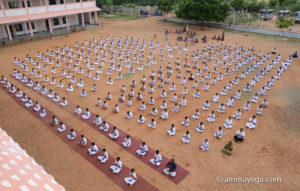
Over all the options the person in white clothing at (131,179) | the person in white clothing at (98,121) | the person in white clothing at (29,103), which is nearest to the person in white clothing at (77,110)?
the person in white clothing at (98,121)

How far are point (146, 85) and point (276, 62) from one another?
1244cm

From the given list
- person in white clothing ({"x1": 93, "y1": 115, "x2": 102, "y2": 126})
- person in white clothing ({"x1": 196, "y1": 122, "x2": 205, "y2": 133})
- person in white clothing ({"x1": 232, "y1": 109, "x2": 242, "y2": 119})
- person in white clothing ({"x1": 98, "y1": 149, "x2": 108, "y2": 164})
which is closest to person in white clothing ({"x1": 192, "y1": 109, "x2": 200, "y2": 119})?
person in white clothing ({"x1": 196, "y1": 122, "x2": 205, "y2": 133})

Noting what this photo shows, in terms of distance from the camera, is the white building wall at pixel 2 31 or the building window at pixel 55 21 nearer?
the white building wall at pixel 2 31

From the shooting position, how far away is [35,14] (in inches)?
1094

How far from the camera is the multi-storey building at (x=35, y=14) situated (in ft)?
85.4

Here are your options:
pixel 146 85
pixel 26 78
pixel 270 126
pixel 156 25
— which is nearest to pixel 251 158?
pixel 270 126

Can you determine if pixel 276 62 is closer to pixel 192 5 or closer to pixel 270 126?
pixel 270 126

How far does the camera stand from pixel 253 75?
19172mm

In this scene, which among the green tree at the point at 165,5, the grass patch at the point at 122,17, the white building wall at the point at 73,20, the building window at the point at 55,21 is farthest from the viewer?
the grass patch at the point at 122,17

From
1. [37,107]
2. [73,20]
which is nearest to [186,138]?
[37,107]

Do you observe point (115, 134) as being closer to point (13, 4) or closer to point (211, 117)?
point (211, 117)

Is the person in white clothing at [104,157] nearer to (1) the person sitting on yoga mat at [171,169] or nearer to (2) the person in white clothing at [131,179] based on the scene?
(2) the person in white clothing at [131,179]

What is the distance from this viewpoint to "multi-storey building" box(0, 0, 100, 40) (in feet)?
85.4

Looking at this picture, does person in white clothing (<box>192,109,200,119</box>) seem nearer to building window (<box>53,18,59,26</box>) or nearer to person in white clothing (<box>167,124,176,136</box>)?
person in white clothing (<box>167,124,176,136</box>)
